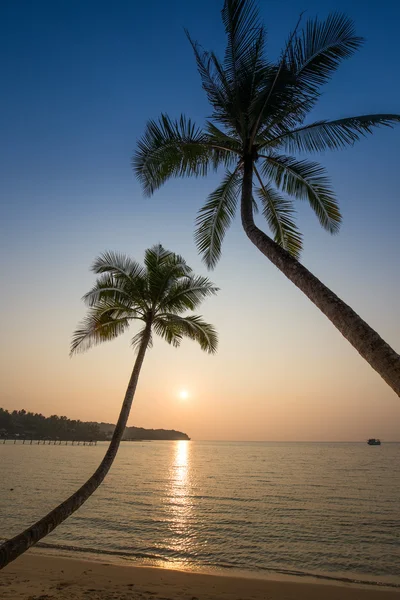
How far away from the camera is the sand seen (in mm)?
9766

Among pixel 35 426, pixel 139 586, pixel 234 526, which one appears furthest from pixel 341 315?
pixel 35 426

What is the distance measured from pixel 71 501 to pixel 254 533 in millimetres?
14505

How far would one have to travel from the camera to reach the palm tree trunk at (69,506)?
6047 millimetres

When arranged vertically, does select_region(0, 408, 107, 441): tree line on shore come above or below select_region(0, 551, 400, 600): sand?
above

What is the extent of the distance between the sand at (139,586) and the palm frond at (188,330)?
287 inches

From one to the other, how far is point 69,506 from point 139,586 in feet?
17.4

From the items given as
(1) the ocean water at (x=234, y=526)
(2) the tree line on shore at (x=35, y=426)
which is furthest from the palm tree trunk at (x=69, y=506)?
(2) the tree line on shore at (x=35, y=426)

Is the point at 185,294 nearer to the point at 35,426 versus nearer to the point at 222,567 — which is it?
the point at 222,567

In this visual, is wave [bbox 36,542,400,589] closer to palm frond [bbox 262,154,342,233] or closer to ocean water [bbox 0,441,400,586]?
ocean water [bbox 0,441,400,586]

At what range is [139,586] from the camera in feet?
35.2

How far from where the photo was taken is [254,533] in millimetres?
18734

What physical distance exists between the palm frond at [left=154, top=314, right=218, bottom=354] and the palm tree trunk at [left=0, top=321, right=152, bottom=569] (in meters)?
1.13

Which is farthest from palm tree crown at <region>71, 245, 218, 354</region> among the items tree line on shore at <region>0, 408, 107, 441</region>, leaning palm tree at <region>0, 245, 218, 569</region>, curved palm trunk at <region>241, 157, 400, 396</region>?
tree line on shore at <region>0, 408, 107, 441</region>

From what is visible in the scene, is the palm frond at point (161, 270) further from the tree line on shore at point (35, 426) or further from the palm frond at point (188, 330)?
the tree line on shore at point (35, 426)
